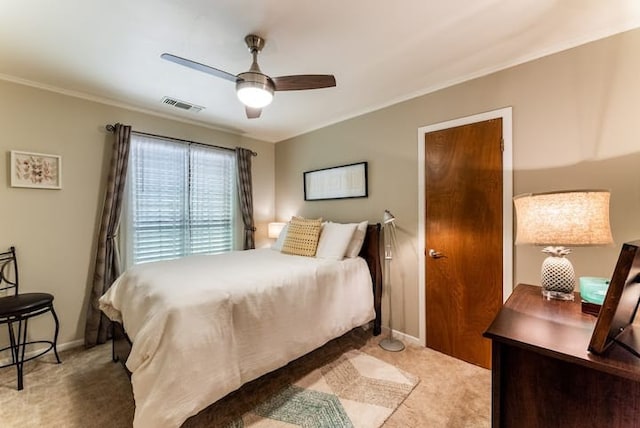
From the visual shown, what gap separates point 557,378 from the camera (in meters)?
1.00

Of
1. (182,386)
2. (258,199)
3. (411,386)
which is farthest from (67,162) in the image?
(411,386)

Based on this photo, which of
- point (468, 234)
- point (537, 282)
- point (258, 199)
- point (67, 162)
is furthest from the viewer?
point (258, 199)

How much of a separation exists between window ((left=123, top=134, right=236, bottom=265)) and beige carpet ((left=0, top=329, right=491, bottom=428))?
1154 millimetres

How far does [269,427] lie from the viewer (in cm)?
166

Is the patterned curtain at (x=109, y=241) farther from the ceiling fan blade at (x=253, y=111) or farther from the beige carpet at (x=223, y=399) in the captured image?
the ceiling fan blade at (x=253, y=111)

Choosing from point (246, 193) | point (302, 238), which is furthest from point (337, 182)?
point (246, 193)

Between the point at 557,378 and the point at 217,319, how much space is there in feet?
5.26

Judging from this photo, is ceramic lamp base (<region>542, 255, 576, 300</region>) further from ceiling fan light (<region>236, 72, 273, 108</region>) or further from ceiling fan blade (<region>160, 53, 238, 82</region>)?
ceiling fan blade (<region>160, 53, 238, 82</region>)

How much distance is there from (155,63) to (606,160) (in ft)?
10.9

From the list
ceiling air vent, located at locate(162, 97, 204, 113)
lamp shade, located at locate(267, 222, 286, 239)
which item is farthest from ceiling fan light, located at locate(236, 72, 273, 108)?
lamp shade, located at locate(267, 222, 286, 239)

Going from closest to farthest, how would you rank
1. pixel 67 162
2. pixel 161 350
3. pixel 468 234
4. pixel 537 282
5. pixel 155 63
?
pixel 161 350, pixel 537 282, pixel 155 63, pixel 468 234, pixel 67 162

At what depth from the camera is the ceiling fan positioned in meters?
1.74

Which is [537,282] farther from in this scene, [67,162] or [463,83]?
[67,162]

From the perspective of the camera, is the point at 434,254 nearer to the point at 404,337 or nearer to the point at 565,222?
the point at 404,337
